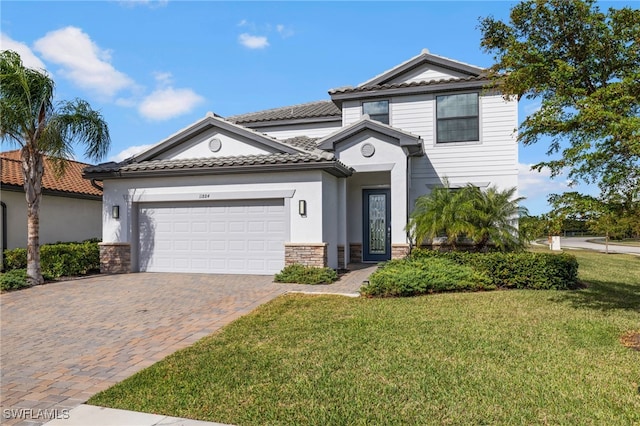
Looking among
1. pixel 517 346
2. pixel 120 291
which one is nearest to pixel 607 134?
pixel 517 346

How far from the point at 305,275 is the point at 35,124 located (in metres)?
8.89

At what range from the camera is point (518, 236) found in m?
11.2

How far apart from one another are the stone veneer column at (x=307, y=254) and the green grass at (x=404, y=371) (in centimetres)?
416

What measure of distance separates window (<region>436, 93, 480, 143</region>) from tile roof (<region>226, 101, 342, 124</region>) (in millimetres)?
4237

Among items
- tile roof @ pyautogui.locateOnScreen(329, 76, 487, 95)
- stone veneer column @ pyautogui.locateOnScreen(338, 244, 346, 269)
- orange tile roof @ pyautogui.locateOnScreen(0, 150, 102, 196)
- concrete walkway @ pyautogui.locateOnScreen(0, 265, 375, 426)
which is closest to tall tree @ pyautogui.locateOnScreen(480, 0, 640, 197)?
concrete walkway @ pyautogui.locateOnScreen(0, 265, 375, 426)

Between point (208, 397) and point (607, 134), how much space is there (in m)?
6.30

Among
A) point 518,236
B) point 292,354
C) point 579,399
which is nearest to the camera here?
point 579,399

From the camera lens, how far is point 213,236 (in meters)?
12.9

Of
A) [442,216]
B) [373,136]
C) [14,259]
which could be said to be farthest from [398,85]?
[14,259]

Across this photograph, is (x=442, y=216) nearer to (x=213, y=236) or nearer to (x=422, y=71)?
(x=422, y=71)

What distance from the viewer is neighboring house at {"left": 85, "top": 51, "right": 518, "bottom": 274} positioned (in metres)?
12.2

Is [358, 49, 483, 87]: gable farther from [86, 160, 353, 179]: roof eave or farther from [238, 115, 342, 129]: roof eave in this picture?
[86, 160, 353, 179]: roof eave

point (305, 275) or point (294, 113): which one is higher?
point (294, 113)

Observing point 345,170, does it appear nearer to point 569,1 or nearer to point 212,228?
point 212,228
